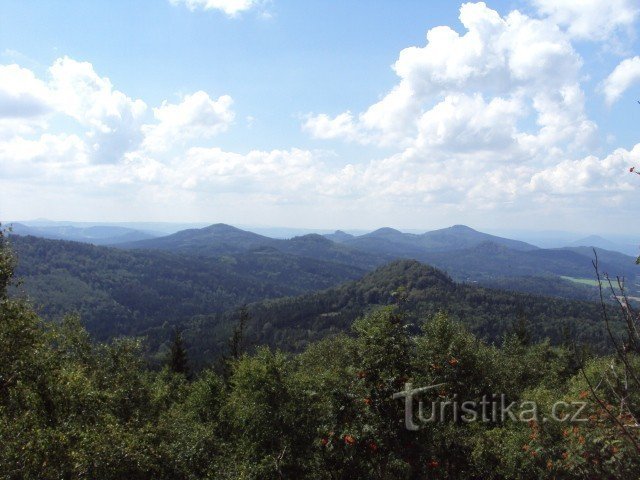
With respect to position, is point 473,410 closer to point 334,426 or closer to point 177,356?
point 334,426

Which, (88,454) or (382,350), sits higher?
(382,350)

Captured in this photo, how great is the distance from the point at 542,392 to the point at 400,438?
51.4 ft

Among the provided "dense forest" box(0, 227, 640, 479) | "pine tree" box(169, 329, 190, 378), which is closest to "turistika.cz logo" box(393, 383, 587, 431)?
"dense forest" box(0, 227, 640, 479)

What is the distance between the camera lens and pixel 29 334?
2036cm

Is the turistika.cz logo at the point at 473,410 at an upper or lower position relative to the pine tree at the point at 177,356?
upper

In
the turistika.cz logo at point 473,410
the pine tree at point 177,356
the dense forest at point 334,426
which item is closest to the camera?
the dense forest at point 334,426

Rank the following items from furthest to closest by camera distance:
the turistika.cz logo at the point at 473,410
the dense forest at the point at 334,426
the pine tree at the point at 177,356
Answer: the pine tree at the point at 177,356
the turistika.cz logo at the point at 473,410
the dense forest at the point at 334,426

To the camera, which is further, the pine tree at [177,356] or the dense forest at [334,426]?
the pine tree at [177,356]

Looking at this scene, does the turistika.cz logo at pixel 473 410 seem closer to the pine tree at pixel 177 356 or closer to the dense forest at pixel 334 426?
the dense forest at pixel 334 426

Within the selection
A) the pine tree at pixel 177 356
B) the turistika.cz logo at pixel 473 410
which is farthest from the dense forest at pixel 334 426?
the pine tree at pixel 177 356

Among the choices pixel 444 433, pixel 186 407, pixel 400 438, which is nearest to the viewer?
pixel 400 438

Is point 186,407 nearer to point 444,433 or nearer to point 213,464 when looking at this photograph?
point 213,464

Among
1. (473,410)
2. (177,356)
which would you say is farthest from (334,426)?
(177,356)

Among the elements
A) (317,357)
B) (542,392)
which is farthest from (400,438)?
(317,357)
